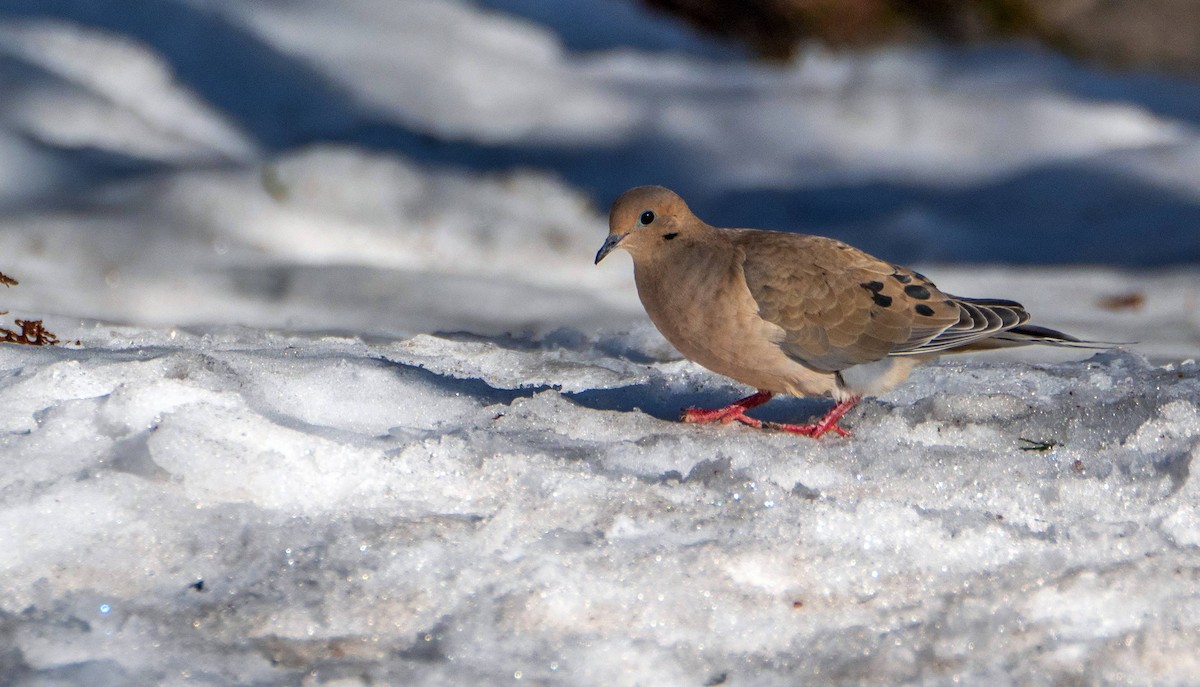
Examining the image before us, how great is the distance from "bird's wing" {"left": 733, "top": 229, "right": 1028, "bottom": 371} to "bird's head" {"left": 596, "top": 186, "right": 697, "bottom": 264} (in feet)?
0.59

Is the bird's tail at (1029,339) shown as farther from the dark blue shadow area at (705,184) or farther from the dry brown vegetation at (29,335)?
the dark blue shadow area at (705,184)

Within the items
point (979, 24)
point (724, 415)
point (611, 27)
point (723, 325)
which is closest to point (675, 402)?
point (724, 415)

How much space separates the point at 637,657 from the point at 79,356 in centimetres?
179

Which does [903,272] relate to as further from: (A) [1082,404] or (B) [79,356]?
(B) [79,356]

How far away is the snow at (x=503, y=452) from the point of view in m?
2.08

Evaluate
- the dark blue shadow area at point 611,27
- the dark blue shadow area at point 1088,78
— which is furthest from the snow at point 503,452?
the dark blue shadow area at point 611,27

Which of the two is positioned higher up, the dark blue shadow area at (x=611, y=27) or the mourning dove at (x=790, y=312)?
the dark blue shadow area at (x=611, y=27)

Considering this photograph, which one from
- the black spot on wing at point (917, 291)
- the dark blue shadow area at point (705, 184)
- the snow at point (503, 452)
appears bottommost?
the snow at point (503, 452)

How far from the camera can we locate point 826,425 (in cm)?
303

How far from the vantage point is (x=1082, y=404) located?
317 cm

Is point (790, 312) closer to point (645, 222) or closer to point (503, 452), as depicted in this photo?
point (645, 222)

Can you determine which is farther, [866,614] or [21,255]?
[21,255]

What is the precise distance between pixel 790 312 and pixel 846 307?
19 centimetres

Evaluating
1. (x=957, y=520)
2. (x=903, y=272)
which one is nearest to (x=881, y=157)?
(x=903, y=272)
